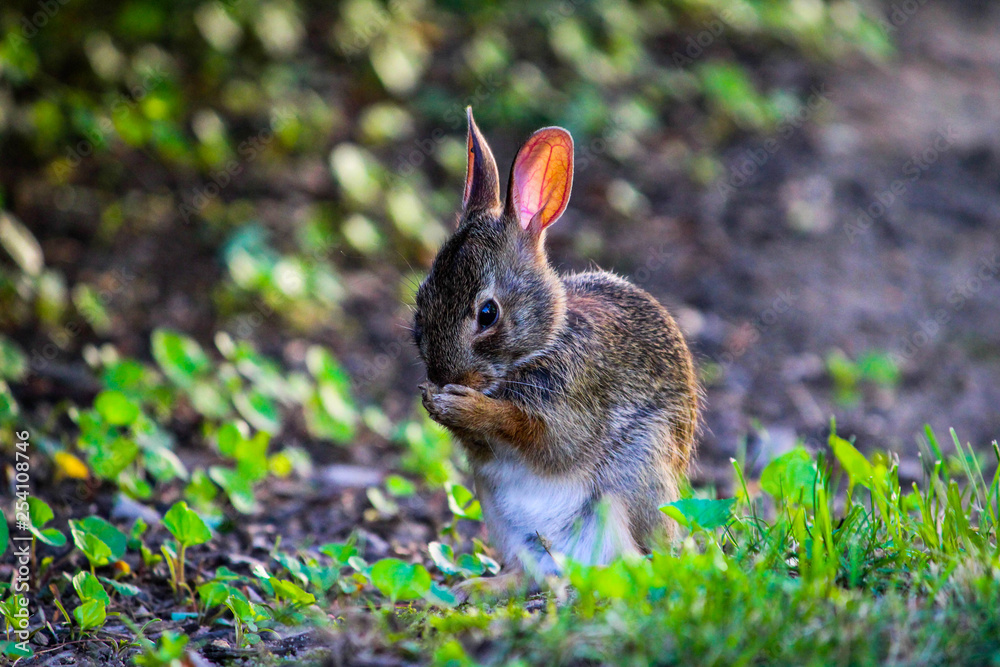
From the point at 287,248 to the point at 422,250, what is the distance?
104 centimetres

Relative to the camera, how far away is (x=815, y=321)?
7.60 meters

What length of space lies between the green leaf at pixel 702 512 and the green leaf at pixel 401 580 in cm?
79

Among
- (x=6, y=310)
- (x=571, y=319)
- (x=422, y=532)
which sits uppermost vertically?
(x=571, y=319)

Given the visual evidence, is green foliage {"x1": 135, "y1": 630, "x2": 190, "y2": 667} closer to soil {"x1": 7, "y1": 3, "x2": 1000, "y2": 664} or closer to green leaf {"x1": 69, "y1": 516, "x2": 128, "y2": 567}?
green leaf {"x1": 69, "y1": 516, "x2": 128, "y2": 567}

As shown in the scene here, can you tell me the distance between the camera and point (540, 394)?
12.2ft

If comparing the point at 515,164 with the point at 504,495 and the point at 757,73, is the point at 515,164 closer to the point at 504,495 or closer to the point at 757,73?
the point at 504,495

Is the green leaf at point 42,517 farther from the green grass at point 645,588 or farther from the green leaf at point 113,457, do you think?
the green leaf at point 113,457

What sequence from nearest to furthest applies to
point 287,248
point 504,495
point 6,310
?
point 504,495 → point 6,310 → point 287,248

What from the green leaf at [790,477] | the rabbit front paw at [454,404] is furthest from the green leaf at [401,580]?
the green leaf at [790,477]

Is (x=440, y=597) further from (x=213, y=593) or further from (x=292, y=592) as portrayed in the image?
(x=213, y=593)

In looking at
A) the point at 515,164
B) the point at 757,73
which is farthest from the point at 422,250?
the point at 757,73

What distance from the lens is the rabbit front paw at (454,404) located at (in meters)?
3.42

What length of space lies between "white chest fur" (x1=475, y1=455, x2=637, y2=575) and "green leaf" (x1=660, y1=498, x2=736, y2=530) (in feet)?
1.59

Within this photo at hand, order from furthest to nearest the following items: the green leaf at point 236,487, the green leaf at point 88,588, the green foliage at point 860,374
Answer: the green foliage at point 860,374, the green leaf at point 236,487, the green leaf at point 88,588
